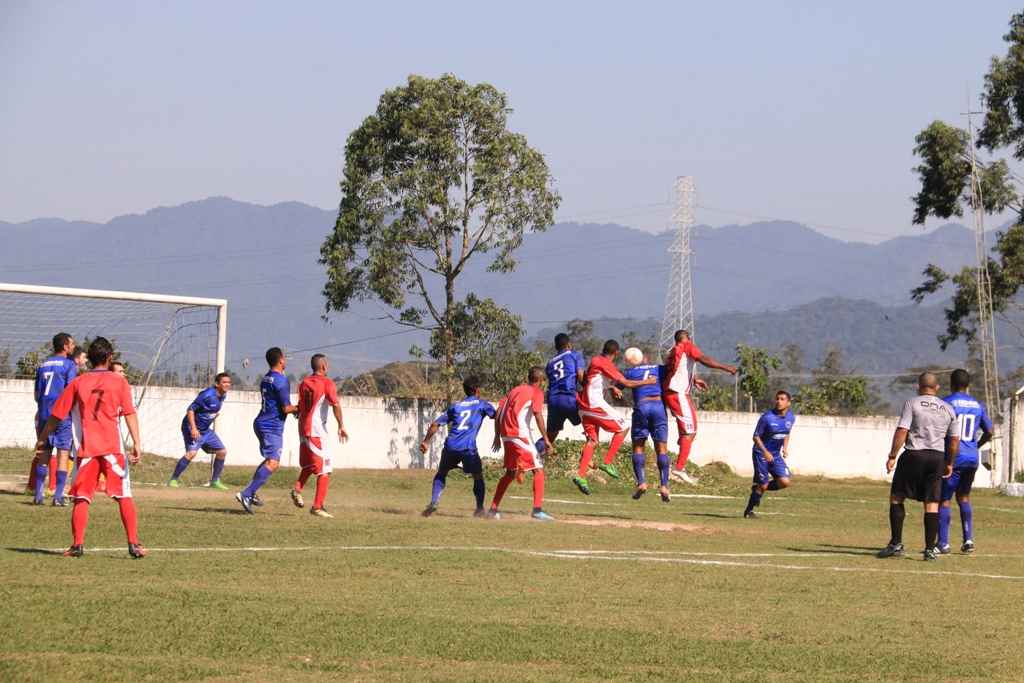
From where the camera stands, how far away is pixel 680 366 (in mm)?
23750

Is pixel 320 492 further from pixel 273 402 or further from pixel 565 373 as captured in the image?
pixel 565 373

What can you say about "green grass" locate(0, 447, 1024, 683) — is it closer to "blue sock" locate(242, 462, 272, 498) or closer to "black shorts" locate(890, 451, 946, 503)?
"blue sock" locate(242, 462, 272, 498)

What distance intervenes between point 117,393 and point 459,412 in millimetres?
6275

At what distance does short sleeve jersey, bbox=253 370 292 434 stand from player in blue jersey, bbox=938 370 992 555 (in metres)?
8.67

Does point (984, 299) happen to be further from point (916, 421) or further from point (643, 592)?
point (643, 592)

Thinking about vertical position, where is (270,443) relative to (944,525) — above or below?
above

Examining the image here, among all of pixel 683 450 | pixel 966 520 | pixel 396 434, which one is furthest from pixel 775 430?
pixel 396 434

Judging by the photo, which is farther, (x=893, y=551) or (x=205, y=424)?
(x=205, y=424)

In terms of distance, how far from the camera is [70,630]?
10055 millimetres

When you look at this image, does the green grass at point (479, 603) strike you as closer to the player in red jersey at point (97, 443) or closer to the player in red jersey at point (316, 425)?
the player in red jersey at point (97, 443)

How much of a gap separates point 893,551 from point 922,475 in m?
0.99

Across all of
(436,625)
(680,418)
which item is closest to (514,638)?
(436,625)

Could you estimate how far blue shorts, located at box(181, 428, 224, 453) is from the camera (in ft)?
82.6

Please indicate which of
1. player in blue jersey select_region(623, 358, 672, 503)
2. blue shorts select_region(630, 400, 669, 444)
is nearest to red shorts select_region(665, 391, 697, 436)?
player in blue jersey select_region(623, 358, 672, 503)
